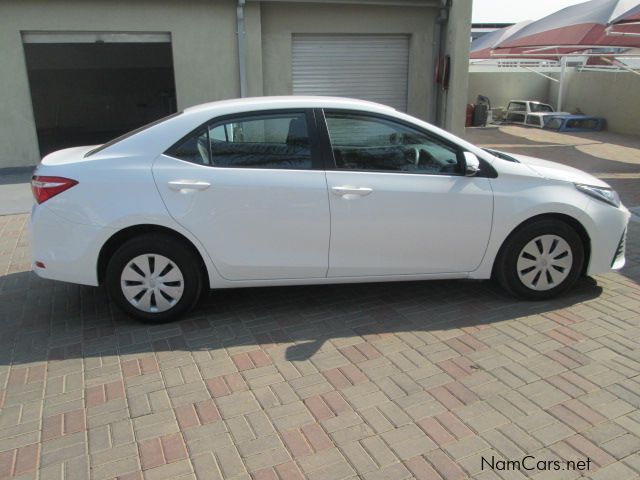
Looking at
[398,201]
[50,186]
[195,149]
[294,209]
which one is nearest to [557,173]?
[398,201]

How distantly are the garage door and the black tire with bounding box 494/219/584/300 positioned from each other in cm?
787

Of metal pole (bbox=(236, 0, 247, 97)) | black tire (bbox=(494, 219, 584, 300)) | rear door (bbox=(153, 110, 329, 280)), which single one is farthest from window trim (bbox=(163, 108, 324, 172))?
metal pole (bbox=(236, 0, 247, 97))

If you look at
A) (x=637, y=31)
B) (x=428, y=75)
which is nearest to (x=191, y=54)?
(x=428, y=75)

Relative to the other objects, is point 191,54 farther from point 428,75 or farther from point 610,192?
point 610,192

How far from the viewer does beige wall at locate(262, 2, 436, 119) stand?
1080 centimetres

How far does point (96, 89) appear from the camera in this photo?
64.3 feet

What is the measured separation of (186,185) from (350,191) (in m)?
1.17

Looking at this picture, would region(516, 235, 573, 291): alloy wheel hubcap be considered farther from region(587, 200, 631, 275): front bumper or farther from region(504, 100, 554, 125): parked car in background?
region(504, 100, 554, 125): parked car in background

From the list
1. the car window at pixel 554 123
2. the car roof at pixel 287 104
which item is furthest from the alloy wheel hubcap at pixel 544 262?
the car window at pixel 554 123

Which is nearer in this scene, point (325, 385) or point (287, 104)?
point (325, 385)

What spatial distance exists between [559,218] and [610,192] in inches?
22.2

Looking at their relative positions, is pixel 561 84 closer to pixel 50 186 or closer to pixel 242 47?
pixel 242 47

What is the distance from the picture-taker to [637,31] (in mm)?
13523

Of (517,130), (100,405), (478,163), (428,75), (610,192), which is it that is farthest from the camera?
(517,130)
